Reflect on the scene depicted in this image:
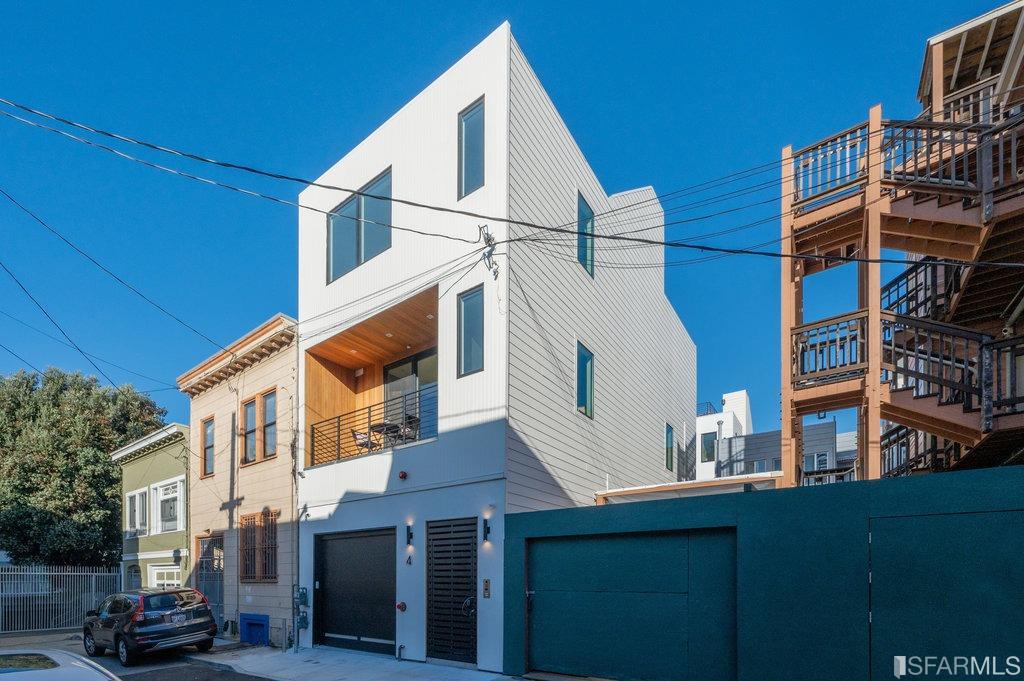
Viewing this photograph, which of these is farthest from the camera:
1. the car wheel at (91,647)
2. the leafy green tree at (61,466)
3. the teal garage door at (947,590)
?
the leafy green tree at (61,466)

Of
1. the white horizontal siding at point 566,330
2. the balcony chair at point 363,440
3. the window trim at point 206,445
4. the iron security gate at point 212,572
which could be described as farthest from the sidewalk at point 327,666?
the window trim at point 206,445

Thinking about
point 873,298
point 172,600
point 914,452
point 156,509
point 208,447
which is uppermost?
point 873,298

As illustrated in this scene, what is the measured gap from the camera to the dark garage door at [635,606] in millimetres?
8086

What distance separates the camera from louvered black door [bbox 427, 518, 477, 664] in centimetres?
1046

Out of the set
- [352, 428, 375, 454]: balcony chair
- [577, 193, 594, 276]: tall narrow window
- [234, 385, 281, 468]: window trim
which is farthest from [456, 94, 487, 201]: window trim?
[234, 385, 281, 468]: window trim

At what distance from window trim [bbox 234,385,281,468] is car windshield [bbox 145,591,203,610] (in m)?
3.25

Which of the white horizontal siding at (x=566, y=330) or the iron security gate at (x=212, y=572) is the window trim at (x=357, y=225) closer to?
the white horizontal siding at (x=566, y=330)

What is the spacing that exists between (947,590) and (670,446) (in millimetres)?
13931

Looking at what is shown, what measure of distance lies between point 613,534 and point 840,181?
6185 millimetres

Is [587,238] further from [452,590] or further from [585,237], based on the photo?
[452,590]

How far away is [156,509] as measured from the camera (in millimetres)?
21578

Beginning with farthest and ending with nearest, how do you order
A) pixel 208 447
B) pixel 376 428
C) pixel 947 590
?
pixel 208 447, pixel 376 428, pixel 947 590

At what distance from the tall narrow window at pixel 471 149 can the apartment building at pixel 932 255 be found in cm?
506

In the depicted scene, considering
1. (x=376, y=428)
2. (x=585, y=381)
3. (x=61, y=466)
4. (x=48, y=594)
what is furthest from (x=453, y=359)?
(x=61, y=466)
